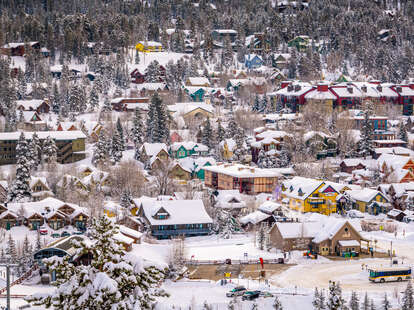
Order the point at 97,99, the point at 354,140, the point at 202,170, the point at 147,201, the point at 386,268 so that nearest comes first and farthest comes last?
1. the point at 386,268
2. the point at 147,201
3. the point at 202,170
4. the point at 354,140
5. the point at 97,99

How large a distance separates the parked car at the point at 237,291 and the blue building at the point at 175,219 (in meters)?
15.5

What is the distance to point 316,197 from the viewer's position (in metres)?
64.5

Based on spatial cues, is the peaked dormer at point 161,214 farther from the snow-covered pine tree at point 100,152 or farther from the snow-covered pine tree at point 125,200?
the snow-covered pine tree at point 100,152

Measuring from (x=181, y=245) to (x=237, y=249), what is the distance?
224 inches

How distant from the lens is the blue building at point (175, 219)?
56.5m

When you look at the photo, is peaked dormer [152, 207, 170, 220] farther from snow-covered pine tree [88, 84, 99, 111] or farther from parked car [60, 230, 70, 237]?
snow-covered pine tree [88, 84, 99, 111]

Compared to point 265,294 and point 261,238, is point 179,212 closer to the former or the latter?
point 261,238

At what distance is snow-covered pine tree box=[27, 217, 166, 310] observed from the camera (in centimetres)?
1231

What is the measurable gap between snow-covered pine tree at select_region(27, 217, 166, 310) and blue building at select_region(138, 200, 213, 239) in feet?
140

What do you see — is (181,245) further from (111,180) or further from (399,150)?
(399,150)

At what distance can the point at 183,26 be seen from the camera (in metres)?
135

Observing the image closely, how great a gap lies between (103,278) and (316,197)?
53.7m

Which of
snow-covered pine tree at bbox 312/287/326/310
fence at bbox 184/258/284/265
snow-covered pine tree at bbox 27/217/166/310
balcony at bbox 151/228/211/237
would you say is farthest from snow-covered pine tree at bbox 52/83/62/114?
snow-covered pine tree at bbox 27/217/166/310

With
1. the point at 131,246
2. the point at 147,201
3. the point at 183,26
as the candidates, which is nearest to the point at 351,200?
the point at 147,201
